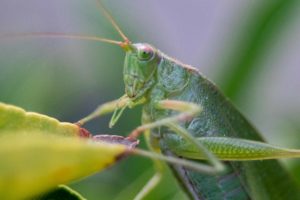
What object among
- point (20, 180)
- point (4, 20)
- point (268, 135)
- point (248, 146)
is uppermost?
point (20, 180)

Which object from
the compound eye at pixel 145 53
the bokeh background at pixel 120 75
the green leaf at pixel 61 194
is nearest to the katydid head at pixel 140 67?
the compound eye at pixel 145 53

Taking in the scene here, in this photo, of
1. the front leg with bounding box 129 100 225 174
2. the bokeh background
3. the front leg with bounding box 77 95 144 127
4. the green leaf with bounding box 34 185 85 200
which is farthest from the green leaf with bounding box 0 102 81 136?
the bokeh background

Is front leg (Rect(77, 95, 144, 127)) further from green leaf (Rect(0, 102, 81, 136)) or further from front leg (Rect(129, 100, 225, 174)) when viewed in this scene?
green leaf (Rect(0, 102, 81, 136))

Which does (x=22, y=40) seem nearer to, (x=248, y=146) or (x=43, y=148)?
(x=248, y=146)

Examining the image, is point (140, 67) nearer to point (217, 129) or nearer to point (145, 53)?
point (145, 53)

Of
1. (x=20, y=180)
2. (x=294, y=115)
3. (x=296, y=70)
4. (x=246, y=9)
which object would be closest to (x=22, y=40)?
(x=246, y=9)

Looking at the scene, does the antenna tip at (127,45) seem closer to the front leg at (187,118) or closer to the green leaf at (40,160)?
the front leg at (187,118)
